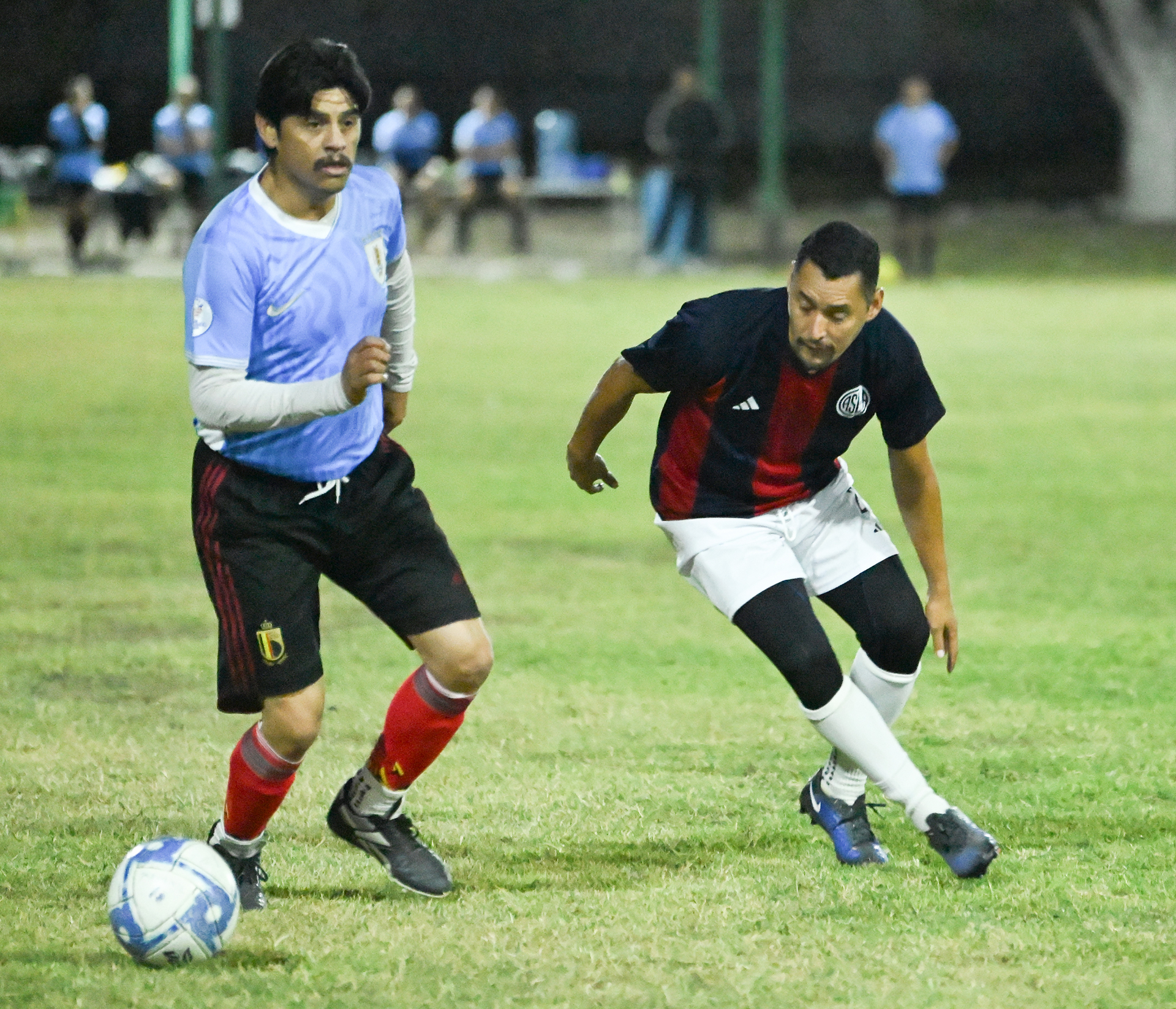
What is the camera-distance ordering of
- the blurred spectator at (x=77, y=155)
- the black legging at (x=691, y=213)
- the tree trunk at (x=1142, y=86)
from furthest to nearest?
the tree trunk at (x=1142, y=86) → the black legging at (x=691, y=213) → the blurred spectator at (x=77, y=155)

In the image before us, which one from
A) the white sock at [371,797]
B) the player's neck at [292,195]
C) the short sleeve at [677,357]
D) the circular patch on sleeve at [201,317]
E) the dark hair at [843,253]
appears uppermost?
the player's neck at [292,195]

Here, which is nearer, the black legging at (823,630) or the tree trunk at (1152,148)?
the black legging at (823,630)

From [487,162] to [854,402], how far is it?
20.9 meters

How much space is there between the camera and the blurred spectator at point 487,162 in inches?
992

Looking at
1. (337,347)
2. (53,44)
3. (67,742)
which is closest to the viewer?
(337,347)

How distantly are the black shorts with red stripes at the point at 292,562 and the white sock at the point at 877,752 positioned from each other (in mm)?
965

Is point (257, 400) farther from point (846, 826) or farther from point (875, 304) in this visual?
point (846, 826)

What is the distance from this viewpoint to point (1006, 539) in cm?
995

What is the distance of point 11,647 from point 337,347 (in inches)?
140

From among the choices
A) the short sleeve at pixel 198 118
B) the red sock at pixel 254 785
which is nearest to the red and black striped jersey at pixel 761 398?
the red sock at pixel 254 785

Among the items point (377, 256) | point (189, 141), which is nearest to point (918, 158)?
point (189, 141)

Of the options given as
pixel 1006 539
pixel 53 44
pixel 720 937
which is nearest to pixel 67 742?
pixel 720 937

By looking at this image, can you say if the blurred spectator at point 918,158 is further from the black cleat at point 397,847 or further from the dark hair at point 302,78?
the dark hair at point 302,78

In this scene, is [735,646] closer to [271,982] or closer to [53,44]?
[271,982]
